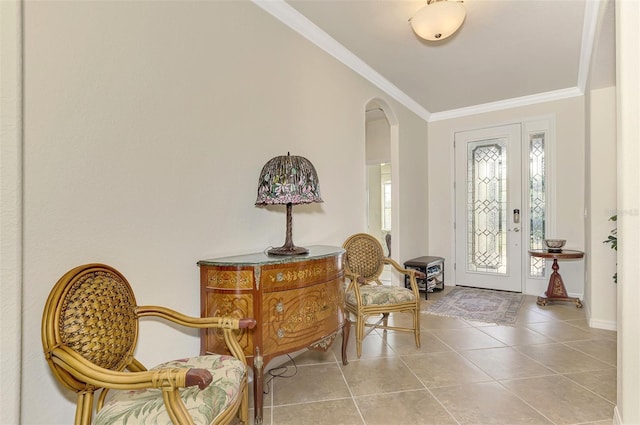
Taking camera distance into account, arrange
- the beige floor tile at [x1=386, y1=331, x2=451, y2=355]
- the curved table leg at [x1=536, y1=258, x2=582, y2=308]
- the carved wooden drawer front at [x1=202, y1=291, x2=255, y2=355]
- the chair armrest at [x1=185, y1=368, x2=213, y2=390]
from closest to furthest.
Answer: the chair armrest at [x1=185, y1=368, x2=213, y2=390], the carved wooden drawer front at [x1=202, y1=291, x2=255, y2=355], the beige floor tile at [x1=386, y1=331, x2=451, y2=355], the curved table leg at [x1=536, y1=258, x2=582, y2=308]

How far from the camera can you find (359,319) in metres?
2.72

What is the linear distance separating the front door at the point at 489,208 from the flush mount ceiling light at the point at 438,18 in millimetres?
3105

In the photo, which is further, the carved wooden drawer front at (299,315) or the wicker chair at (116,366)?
the carved wooden drawer front at (299,315)

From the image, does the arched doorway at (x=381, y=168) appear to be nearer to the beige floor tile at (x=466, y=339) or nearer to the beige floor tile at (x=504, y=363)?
the beige floor tile at (x=466, y=339)

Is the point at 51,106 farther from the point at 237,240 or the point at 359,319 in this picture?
the point at 359,319

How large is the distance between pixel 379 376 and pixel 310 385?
1.67 ft

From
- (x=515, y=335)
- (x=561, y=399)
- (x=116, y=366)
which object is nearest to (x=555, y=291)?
(x=515, y=335)

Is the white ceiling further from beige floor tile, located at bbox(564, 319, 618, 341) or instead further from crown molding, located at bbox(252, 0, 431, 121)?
beige floor tile, located at bbox(564, 319, 618, 341)

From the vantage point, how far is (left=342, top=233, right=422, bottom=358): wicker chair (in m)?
2.73

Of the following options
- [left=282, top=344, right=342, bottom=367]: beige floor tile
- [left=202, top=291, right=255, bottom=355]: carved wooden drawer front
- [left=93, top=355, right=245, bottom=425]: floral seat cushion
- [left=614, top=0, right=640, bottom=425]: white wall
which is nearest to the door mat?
[left=282, top=344, right=342, bottom=367]: beige floor tile

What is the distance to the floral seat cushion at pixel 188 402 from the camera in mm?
1146

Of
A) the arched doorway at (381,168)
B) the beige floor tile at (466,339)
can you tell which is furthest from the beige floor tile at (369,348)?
the arched doorway at (381,168)

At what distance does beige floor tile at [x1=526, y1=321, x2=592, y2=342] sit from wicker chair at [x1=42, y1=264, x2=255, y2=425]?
3085 mm

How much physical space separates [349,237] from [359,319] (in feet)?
2.79
